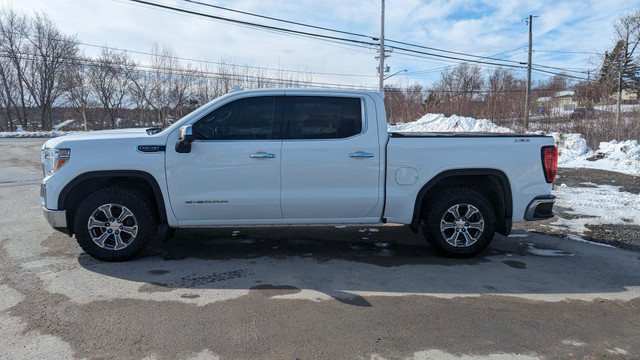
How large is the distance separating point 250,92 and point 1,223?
4.83 m

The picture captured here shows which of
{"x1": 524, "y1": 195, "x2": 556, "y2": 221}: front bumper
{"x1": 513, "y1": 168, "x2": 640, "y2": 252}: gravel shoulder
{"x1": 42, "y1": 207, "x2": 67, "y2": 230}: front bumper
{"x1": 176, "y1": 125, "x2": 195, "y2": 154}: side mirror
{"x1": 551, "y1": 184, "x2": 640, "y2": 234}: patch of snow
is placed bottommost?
{"x1": 513, "y1": 168, "x2": 640, "y2": 252}: gravel shoulder

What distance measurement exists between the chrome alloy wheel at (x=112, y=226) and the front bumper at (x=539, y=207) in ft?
15.1

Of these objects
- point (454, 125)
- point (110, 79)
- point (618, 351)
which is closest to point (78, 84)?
point (110, 79)

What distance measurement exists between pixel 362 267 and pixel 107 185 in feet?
10.3

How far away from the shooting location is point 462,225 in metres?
4.84

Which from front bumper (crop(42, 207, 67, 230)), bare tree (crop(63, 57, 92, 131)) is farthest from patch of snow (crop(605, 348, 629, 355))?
bare tree (crop(63, 57, 92, 131))

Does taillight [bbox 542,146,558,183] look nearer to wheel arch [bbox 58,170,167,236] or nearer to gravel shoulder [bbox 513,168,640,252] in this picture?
gravel shoulder [bbox 513,168,640,252]

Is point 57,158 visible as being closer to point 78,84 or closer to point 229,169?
point 229,169

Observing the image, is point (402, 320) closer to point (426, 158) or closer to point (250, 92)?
point (426, 158)

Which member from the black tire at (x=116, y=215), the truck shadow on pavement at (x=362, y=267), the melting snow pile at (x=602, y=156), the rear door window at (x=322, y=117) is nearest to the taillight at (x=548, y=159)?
the truck shadow on pavement at (x=362, y=267)

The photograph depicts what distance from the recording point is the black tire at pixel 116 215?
4.50 metres

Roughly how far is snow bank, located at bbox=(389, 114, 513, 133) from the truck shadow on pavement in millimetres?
14561

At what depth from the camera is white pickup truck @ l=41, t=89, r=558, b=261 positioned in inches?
177

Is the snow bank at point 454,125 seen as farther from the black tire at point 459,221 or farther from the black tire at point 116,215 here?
the black tire at point 116,215
